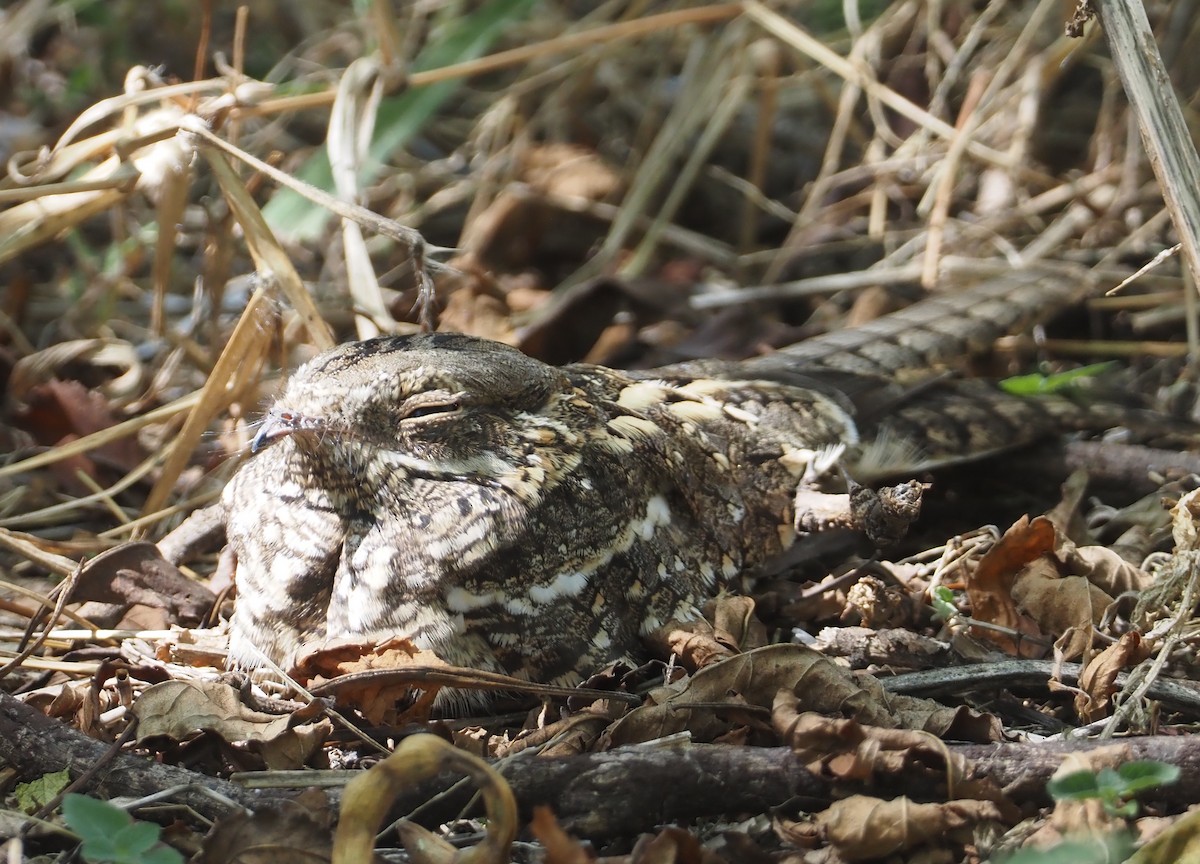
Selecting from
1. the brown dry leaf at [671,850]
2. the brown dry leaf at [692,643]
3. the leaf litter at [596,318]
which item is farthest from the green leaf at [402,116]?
the brown dry leaf at [671,850]

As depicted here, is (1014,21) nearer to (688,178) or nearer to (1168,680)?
(688,178)

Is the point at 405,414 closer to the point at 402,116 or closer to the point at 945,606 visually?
the point at 945,606

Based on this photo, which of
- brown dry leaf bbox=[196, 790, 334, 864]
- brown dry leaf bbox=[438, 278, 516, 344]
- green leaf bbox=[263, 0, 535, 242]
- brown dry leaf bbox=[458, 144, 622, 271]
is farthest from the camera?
brown dry leaf bbox=[458, 144, 622, 271]

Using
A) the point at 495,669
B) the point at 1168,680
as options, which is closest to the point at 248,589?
the point at 495,669

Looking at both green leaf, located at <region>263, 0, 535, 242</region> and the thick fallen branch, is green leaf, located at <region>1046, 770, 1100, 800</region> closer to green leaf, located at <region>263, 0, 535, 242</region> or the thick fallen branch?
the thick fallen branch

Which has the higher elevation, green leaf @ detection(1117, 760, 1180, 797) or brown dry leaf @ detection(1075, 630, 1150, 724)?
green leaf @ detection(1117, 760, 1180, 797)

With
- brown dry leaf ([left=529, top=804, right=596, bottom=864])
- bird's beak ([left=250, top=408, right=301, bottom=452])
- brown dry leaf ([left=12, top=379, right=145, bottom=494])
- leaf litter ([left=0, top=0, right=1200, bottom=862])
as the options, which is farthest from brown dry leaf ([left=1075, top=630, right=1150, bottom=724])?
brown dry leaf ([left=12, top=379, right=145, bottom=494])
